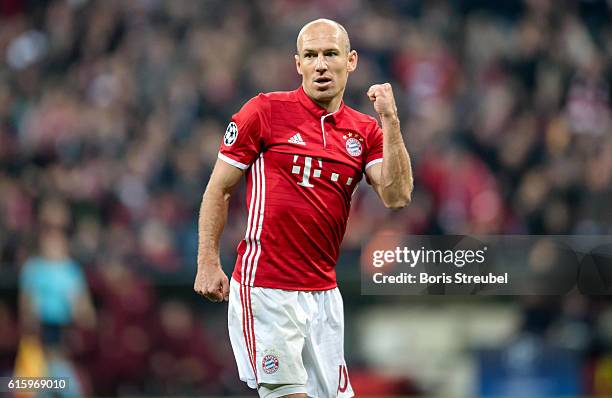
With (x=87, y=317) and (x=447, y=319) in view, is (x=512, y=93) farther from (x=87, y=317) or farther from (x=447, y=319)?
(x=87, y=317)

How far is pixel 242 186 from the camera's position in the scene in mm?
10586

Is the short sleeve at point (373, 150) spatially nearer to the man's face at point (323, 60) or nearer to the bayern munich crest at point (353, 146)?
the bayern munich crest at point (353, 146)

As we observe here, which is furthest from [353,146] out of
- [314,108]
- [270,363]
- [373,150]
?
[270,363]

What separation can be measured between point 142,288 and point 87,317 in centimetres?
50

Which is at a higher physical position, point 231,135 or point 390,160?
point 231,135

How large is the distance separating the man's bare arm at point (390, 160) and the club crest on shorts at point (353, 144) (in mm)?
112

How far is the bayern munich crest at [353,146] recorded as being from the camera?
17.7 feet

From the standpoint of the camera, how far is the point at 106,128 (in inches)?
473

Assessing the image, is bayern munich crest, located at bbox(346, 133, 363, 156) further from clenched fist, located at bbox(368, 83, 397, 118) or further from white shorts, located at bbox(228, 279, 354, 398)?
white shorts, located at bbox(228, 279, 354, 398)

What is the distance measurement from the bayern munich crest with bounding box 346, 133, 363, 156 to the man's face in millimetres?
224

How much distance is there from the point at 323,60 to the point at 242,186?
17.6 feet

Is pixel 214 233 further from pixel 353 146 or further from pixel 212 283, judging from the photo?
pixel 353 146

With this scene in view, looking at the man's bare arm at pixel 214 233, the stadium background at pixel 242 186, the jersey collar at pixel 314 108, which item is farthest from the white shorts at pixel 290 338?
the stadium background at pixel 242 186

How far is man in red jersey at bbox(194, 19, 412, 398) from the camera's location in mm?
5121
